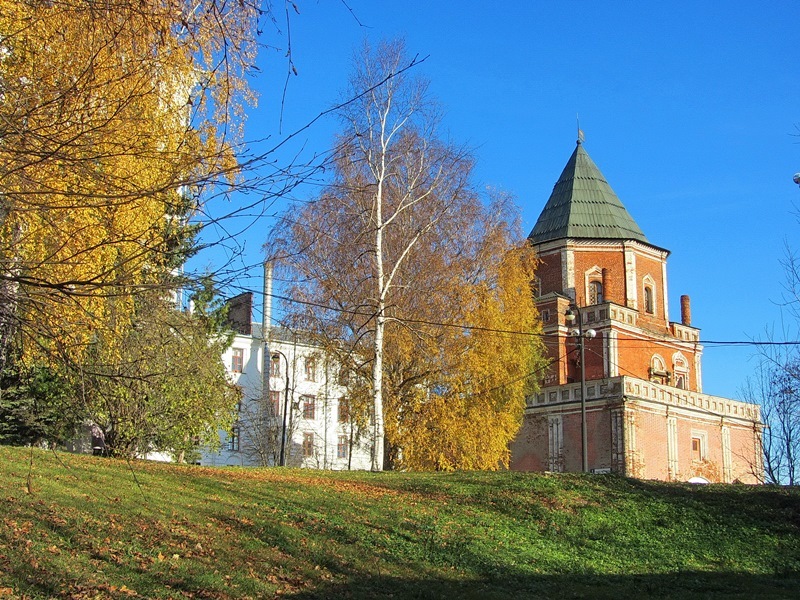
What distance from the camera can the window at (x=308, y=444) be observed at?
51719 millimetres

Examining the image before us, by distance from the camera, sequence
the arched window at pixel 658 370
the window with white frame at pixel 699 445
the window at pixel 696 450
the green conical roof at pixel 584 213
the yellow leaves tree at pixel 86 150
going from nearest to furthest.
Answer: the yellow leaves tree at pixel 86 150
the window at pixel 696 450
the window with white frame at pixel 699 445
the arched window at pixel 658 370
the green conical roof at pixel 584 213

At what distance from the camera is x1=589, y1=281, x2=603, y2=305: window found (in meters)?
45.2

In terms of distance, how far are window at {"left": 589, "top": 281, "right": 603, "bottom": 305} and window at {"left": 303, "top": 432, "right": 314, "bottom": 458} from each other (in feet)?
60.1

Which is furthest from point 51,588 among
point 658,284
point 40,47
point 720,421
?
point 658,284

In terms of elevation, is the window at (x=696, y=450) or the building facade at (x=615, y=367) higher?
the building facade at (x=615, y=367)

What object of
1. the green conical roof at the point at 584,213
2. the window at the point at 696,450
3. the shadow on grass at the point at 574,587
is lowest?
the shadow on grass at the point at 574,587

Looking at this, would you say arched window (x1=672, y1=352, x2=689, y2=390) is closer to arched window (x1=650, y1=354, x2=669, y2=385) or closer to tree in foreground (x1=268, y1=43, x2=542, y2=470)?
arched window (x1=650, y1=354, x2=669, y2=385)

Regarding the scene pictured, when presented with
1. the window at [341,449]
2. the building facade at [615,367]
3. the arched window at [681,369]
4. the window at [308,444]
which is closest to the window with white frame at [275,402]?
the window at [308,444]

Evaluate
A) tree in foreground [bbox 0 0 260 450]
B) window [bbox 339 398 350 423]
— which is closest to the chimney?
window [bbox 339 398 350 423]

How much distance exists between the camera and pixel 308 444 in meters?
52.2

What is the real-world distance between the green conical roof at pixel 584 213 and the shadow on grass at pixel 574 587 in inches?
1218

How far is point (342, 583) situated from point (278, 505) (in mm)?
4118

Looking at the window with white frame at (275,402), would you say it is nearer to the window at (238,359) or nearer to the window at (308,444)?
the window at (238,359)

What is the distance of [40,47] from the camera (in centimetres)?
909
